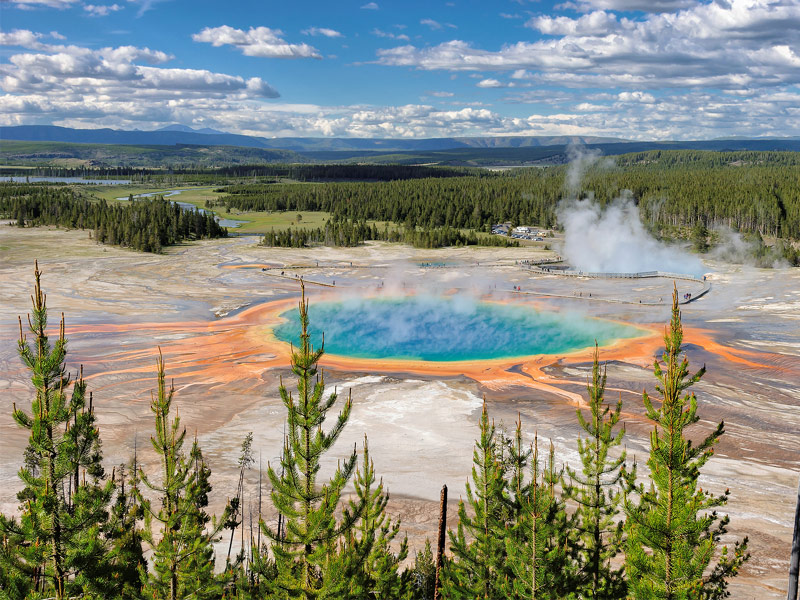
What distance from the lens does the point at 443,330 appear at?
5412 cm

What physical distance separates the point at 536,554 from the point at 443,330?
134 feet

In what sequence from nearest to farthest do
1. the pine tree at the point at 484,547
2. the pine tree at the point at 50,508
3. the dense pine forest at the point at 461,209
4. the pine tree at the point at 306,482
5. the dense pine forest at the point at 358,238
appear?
the pine tree at the point at 50,508
the pine tree at the point at 306,482
the pine tree at the point at 484,547
the dense pine forest at the point at 358,238
the dense pine forest at the point at 461,209

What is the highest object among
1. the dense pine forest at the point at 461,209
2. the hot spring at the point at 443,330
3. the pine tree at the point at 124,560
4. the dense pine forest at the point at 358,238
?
the dense pine forest at the point at 461,209

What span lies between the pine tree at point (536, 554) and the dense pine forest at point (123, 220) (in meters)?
90.7

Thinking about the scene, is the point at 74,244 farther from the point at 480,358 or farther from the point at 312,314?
the point at 480,358

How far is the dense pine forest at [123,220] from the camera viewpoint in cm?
10162

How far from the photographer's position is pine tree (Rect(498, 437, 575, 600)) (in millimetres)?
13156

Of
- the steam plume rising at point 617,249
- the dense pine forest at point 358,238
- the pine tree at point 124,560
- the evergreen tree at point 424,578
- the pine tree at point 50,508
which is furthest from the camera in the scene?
the dense pine forest at point 358,238

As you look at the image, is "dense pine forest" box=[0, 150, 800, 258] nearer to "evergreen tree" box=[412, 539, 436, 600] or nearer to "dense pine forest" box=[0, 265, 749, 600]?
"evergreen tree" box=[412, 539, 436, 600]

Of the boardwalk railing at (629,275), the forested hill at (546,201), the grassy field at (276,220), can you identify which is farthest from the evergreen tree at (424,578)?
the forested hill at (546,201)

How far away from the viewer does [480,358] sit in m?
45.9

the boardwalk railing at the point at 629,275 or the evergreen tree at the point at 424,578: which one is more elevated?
the boardwalk railing at the point at 629,275

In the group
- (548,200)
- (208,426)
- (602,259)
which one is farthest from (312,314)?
(548,200)

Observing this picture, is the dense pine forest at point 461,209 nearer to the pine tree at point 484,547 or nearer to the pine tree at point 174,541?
the pine tree at point 484,547
